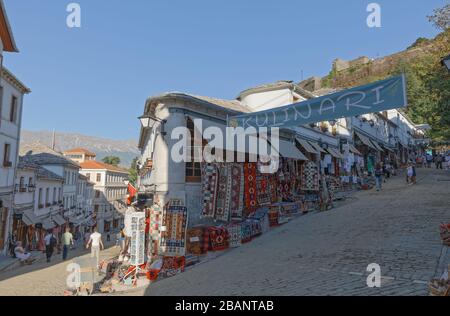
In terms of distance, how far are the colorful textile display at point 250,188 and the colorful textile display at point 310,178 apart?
17.4 feet

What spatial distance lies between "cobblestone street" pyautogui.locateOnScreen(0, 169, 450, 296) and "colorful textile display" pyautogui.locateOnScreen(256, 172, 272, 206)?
1455mm

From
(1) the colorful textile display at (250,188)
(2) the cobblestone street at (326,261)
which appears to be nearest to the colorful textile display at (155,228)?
(2) the cobblestone street at (326,261)

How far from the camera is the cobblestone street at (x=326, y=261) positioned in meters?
5.86

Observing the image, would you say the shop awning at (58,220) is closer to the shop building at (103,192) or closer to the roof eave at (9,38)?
the roof eave at (9,38)

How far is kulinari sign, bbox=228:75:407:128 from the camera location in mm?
6820

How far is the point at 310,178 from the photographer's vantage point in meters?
17.2

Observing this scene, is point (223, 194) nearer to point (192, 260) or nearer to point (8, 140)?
point (192, 260)

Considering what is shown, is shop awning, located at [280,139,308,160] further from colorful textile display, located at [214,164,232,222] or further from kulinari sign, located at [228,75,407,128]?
kulinari sign, located at [228,75,407,128]

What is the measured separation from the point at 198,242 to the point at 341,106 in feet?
19.9

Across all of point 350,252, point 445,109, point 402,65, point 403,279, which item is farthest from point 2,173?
point 402,65

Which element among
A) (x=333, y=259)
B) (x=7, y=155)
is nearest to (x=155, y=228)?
(x=333, y=259)

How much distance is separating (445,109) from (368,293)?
49.4 ft

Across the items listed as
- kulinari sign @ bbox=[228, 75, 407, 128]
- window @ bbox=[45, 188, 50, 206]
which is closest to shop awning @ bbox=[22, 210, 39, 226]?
window @ bbox=[45, 188, 50, 206]
